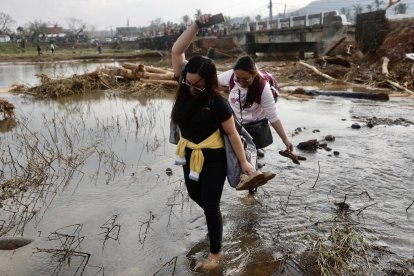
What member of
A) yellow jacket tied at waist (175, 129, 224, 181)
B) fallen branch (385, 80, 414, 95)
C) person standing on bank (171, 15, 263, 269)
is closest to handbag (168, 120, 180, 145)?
person standing on bank (171, 15, 263, 269)

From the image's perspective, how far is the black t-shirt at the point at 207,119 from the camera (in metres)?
2.85

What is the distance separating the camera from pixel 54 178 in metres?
5.47

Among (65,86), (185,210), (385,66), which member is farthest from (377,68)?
(185,210)

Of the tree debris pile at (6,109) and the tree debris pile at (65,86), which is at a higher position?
the tree debris pile at (65,86)

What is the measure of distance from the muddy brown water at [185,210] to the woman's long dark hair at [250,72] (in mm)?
1341

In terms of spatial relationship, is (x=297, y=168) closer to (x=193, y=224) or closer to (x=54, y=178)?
(x=193, y=224)

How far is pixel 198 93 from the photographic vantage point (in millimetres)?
2852

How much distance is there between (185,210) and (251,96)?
5.31 ft

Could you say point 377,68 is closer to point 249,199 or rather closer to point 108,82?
point 108,82

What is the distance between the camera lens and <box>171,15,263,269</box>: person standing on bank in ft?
9.30

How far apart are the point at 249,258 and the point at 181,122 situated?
1.39 meters

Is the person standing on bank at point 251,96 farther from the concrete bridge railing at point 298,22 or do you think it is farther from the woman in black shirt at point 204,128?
the concrete bridge railing at point 298,22

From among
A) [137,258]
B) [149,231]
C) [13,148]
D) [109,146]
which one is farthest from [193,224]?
[13,148]

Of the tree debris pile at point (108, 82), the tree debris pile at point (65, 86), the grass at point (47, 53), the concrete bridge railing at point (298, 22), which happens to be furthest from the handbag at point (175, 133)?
the grass at point (47, 53)
